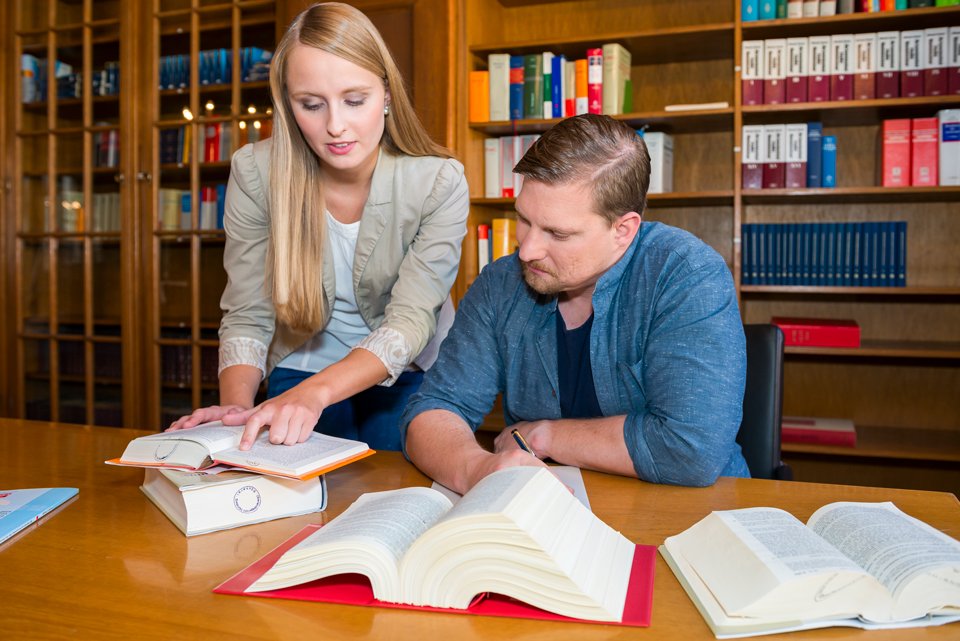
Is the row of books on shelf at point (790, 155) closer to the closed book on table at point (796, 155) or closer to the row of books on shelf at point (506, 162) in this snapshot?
the closed book on table at point (796, 155)

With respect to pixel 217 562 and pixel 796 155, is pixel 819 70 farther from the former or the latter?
pixel 217 562

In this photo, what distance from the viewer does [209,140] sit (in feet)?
11.6

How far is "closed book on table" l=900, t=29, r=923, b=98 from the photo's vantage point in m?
2.71

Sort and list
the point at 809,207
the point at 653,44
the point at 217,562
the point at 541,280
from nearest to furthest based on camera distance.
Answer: the point at 217,562, the point at 541,280, the point at 653,44, the point at 809,207

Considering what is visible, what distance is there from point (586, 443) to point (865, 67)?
7.17ft

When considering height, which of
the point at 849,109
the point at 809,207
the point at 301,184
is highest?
the point at 849,109

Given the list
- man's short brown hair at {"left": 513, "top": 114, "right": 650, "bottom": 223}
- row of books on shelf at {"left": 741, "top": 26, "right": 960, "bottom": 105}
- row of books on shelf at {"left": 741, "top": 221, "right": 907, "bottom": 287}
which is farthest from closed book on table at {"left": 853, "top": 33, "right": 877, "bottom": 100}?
man's short brown hair at {"left": 513, "top": 114, "right": 650, "bottom": 223}

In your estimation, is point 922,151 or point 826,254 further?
point 826,254

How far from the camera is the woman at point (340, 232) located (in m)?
1.42

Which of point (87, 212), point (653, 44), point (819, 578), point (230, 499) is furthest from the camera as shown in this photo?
point (87, 212)

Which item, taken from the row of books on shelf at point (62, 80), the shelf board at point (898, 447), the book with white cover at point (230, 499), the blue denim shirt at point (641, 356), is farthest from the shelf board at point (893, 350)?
the row of books on shelf at point (62, 80)

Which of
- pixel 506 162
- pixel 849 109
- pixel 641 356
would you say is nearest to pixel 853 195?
pixel 849 109

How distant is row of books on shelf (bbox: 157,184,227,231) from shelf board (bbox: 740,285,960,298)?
2192mm

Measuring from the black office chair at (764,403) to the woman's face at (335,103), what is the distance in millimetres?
766
